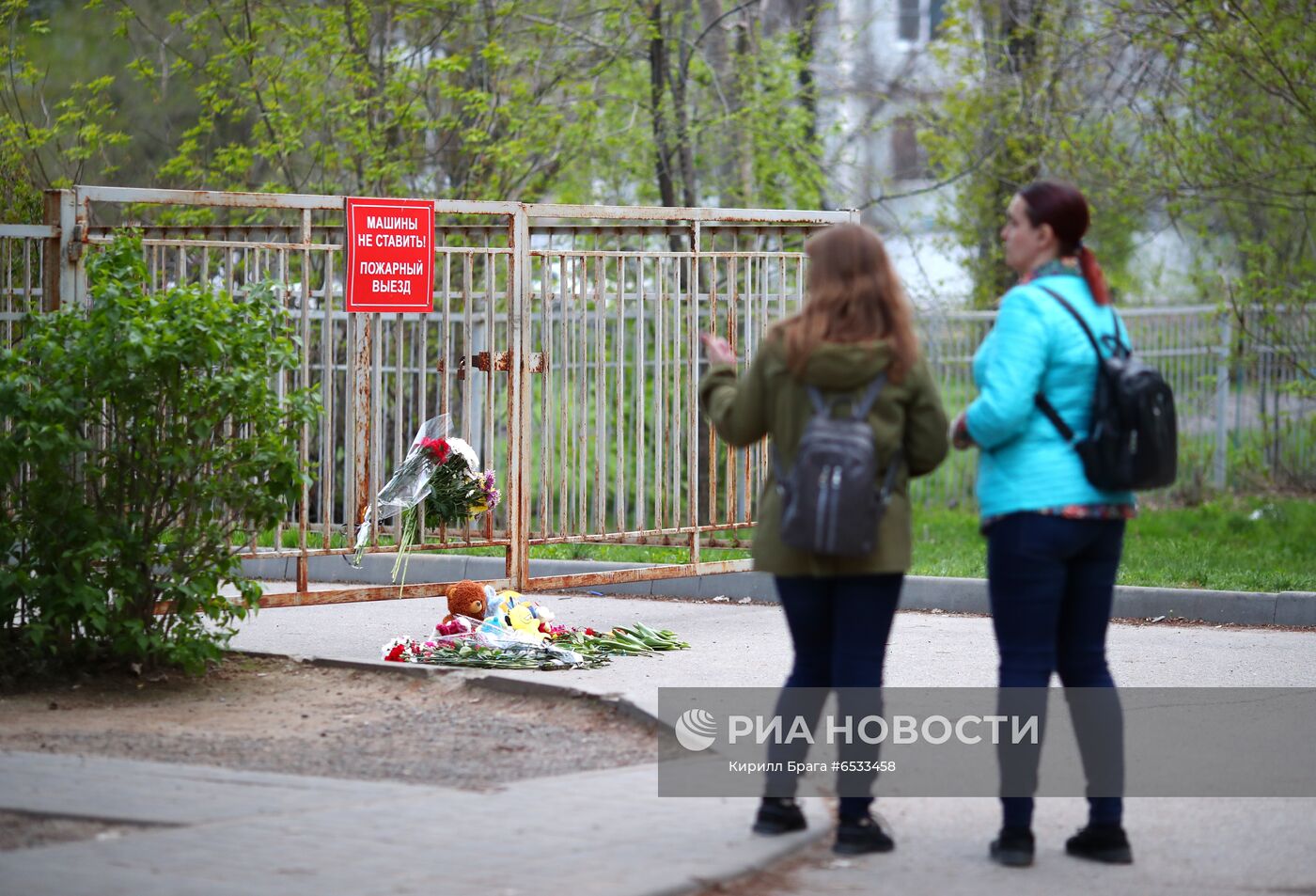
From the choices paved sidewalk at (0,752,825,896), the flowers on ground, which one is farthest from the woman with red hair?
the flowers on ground

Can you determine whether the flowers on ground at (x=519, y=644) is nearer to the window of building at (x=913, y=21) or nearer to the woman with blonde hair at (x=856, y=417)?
the woman with blonde hair at (x=856, y=417)

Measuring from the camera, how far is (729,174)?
17.5m

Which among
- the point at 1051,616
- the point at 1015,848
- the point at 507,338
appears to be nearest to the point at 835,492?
the point at 1051,616

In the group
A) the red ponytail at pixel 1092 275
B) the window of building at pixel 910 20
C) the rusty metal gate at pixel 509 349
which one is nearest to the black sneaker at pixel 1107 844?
the red ponytail at pixel 1092 275

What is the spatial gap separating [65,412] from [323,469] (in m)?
2.57

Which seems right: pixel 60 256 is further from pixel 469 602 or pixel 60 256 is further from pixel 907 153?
pixel 907 153

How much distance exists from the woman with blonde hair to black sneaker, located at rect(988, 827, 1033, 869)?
342mm

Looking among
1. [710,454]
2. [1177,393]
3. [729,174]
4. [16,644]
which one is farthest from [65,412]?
[1177,393]

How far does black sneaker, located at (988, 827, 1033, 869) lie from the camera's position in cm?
490

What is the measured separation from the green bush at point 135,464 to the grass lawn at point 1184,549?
5.24 ft

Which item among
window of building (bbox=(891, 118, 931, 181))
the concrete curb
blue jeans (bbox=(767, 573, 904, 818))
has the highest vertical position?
window of building (bbox=(891, 118, 931, 181))

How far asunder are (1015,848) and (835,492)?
1195mm

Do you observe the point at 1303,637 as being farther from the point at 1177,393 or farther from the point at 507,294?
the point at 1177,393

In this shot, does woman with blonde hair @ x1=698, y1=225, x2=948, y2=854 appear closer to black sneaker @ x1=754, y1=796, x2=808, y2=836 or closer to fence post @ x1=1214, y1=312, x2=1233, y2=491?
black sneaker @ x1=754, y1=796, x2=808, y2=836
